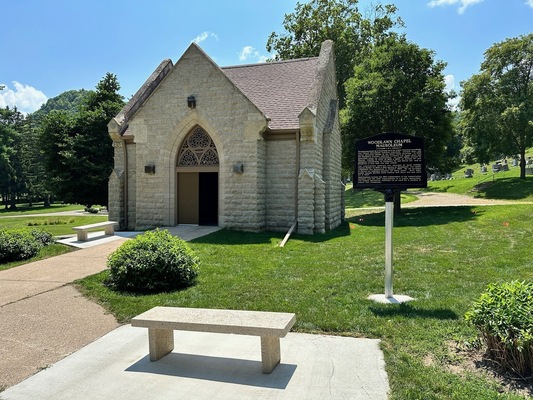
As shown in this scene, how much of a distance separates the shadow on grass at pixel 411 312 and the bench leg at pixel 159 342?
10.5ft

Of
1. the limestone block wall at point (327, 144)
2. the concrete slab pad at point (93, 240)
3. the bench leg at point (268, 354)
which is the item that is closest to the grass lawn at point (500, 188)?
the limestone block wall at point (327, 144)

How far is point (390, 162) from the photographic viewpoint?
7559 millimetres

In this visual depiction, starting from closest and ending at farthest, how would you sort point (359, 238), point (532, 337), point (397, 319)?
point (532, 337), point (397, 319), point (359, 238)

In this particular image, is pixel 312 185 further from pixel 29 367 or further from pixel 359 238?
pixel 29 367

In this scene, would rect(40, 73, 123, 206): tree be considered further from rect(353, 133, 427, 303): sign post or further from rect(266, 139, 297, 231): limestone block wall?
rect(353, 133, 427, 303): sign post

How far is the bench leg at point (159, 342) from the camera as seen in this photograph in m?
4.80

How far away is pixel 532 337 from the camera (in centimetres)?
404

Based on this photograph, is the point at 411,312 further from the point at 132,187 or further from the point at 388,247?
the point at 132,187

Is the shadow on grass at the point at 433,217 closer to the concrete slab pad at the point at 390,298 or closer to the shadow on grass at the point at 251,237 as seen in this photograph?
the shadow on grass at the point at 251,237

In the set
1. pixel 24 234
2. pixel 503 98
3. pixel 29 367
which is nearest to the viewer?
pixel 29 367

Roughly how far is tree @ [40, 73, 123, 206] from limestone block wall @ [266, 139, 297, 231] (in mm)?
14819

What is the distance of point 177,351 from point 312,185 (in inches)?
446

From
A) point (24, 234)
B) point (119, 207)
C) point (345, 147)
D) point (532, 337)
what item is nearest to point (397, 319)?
point (532, 337)

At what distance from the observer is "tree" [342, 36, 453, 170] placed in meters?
23.8
